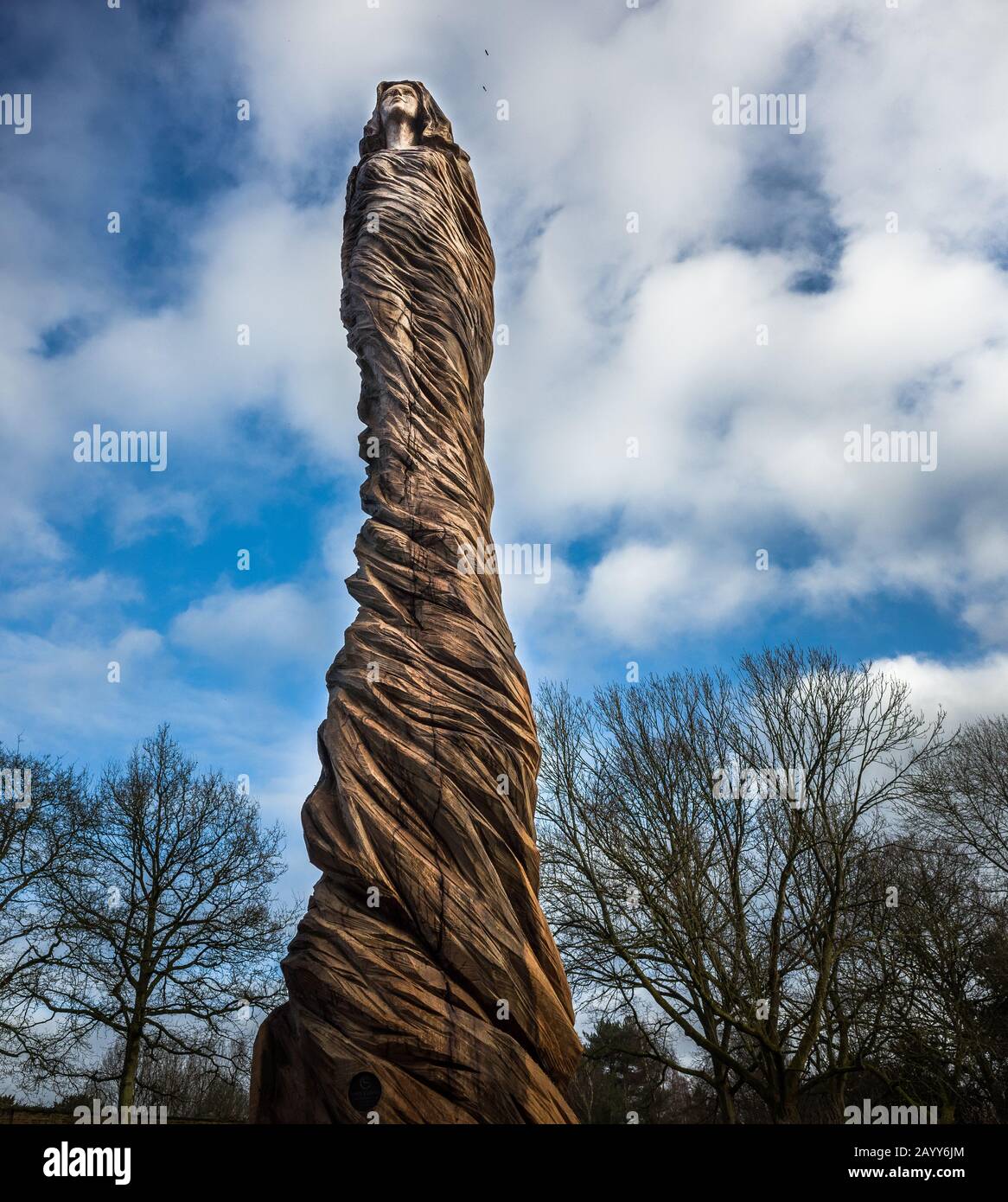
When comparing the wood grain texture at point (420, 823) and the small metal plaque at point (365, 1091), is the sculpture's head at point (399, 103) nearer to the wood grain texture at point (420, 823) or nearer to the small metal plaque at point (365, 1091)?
the wood grain texture at point (420, 823)

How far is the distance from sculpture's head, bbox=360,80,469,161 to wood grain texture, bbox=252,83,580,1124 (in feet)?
5.27

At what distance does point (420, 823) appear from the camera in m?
3.44

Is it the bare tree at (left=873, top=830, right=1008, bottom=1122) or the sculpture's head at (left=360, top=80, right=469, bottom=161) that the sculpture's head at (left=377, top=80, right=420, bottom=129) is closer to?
the sculpture's head at (left=360, top=80, right=469, bottom=161)

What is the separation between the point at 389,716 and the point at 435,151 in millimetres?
4288

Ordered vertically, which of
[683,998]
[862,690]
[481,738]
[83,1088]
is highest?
[862,690]

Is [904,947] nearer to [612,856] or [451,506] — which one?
[612,856]

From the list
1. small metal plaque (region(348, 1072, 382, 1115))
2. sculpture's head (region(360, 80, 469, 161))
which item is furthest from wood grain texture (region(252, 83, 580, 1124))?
sculpture's head (region(360, 80, 469, 161))

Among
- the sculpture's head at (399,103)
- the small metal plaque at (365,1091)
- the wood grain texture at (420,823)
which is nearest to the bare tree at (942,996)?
→ the wood grain texture at (420,823)

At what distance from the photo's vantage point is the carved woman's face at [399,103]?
20.2 ft

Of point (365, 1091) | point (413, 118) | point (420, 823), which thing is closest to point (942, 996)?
point (420, 823)

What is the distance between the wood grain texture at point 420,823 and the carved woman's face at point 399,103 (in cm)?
180

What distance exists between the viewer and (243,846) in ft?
50.8

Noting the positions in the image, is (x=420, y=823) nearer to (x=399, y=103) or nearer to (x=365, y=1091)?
(x=365, y=1091)

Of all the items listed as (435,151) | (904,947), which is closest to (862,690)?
(904,947)
